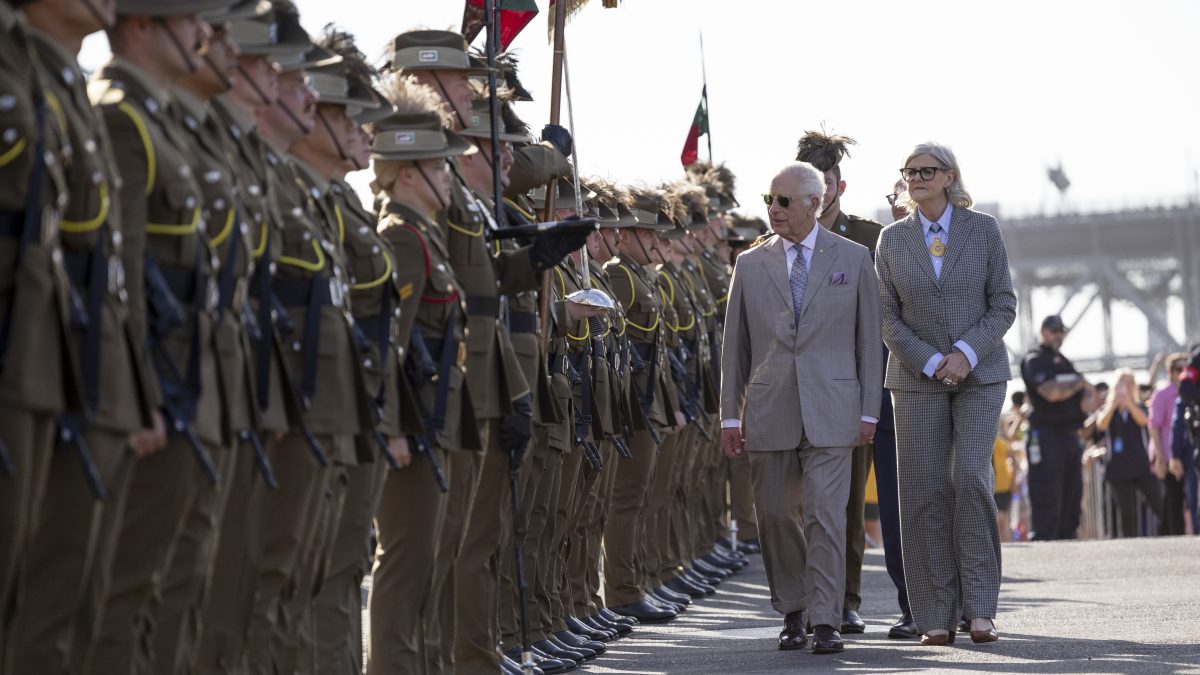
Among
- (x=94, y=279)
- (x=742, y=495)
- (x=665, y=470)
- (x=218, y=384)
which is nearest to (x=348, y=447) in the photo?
(x=218, y=384)

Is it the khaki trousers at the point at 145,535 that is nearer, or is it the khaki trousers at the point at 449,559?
the khaki trousers at the point at 145,535

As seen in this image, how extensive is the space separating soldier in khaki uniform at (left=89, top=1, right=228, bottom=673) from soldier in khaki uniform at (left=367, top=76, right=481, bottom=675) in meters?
1.71

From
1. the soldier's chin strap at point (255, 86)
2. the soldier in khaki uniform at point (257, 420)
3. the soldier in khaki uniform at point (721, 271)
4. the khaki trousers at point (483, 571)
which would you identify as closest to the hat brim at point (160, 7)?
the soldier in khaki uniform at point (257, 420)

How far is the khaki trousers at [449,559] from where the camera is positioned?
316 inches

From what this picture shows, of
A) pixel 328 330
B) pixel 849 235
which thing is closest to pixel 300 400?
pixel 328 330

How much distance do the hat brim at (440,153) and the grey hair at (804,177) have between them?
87.0 inches

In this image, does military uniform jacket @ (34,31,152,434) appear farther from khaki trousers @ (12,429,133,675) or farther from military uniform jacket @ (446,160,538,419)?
military uniform jacket @ (446,160,538,419)

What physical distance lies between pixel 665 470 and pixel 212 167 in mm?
8364

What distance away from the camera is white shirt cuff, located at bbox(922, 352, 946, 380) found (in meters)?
9.67

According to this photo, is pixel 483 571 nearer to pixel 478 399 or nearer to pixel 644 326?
pixel 478 399

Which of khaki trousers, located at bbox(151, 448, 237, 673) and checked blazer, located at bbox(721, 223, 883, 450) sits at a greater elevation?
checked blazer, located at bbox(721, 223, 883, 450)

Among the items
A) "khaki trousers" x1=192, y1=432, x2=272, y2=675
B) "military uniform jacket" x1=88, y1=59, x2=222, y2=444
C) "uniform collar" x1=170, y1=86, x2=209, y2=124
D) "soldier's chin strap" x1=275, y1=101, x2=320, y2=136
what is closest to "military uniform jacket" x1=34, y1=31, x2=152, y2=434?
"military uniform jacket" x1=88, y1=59, x2=222, y2=444

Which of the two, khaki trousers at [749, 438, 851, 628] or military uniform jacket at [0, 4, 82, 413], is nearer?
military uniform jacket at [0, 4, 82, 413]

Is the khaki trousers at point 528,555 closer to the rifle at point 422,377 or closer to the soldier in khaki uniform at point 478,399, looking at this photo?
the soldier in khaki uniform at point 478,399
